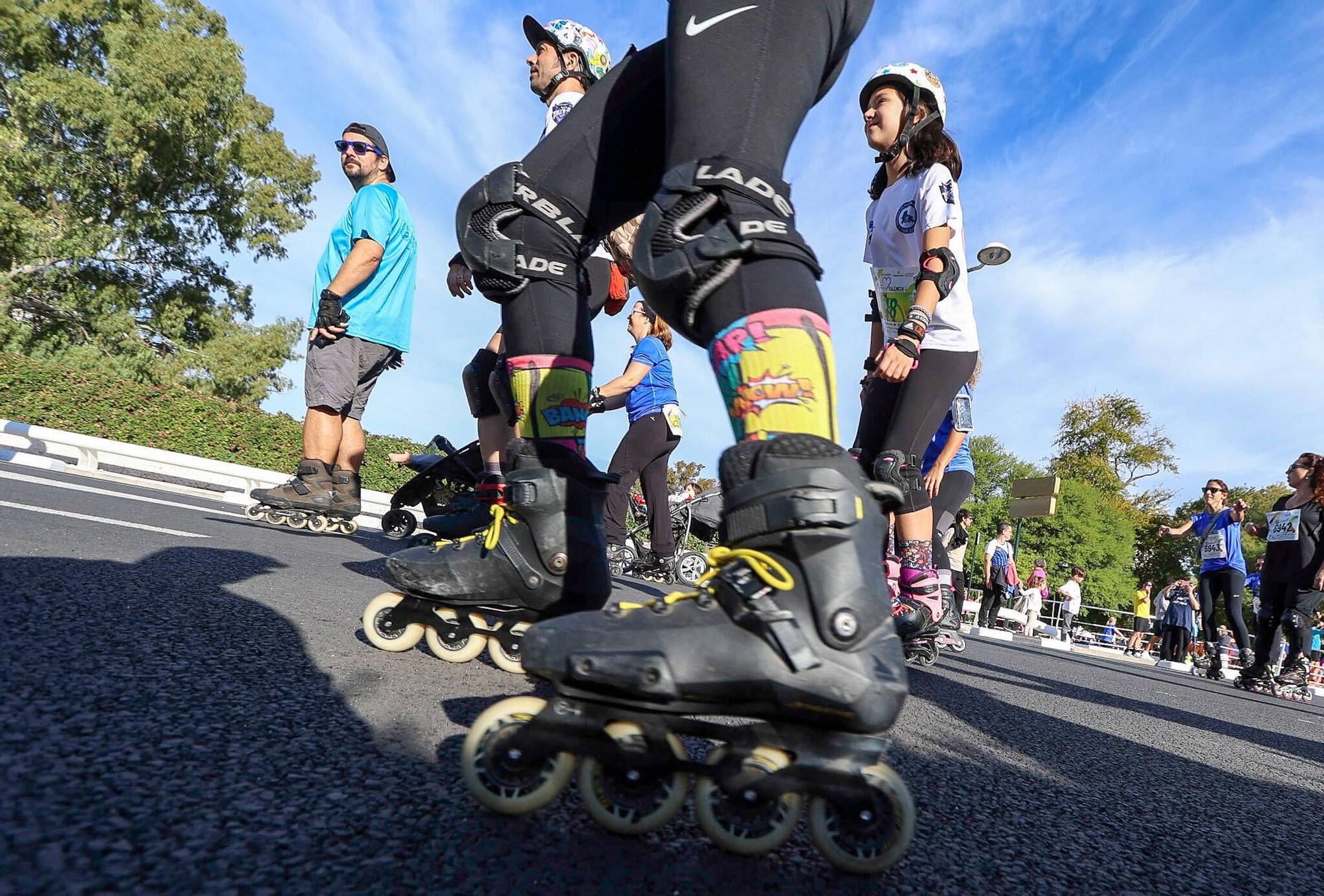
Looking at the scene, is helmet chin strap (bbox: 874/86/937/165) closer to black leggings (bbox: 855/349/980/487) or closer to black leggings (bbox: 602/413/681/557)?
black leggings (bbox: 855/349/980/487)

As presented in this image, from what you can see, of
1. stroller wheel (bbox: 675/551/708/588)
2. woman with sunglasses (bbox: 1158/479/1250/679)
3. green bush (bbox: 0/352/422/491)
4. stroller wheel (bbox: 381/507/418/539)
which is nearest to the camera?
stroller wheel (bbox: 381/507/418/539)

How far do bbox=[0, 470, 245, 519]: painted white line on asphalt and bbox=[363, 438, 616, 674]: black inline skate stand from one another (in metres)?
3.83

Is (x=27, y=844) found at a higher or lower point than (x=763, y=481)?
lower

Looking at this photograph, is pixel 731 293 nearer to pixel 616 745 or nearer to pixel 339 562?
pixel 616 745

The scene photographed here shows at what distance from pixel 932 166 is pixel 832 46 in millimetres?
2301

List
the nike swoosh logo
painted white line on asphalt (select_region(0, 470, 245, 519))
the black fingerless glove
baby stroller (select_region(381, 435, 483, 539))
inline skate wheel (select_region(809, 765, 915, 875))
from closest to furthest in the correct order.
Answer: inline skate wheel (select_region(809, 765, 915, 875)), the nike swoosh logo, painted white line on asphalt (select_region(0, 470, 245, 519)), the black fingerless glove, baby stroller (select_region(381, 435, 483, 539))

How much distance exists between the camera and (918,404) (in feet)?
10.1

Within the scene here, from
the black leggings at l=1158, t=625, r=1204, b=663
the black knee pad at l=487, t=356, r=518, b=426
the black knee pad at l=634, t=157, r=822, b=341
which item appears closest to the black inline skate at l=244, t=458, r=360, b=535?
the black knee pad at l=487, t=356, r=518, b=426

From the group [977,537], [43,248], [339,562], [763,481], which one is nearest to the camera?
[763,481]

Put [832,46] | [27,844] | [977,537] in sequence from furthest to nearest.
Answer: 1. [977,537]
2. [832,46]
3. [27,844]

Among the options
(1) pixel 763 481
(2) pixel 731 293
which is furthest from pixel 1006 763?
(2) pixel 731 293

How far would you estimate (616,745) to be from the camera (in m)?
0.84

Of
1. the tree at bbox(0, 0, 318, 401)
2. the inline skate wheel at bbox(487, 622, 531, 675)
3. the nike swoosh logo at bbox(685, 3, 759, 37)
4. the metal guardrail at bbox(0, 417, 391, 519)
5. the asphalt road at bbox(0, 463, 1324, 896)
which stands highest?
the tree at bbox(0, 0, 318, 401)

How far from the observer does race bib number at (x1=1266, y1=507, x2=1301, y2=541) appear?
20.6ft
